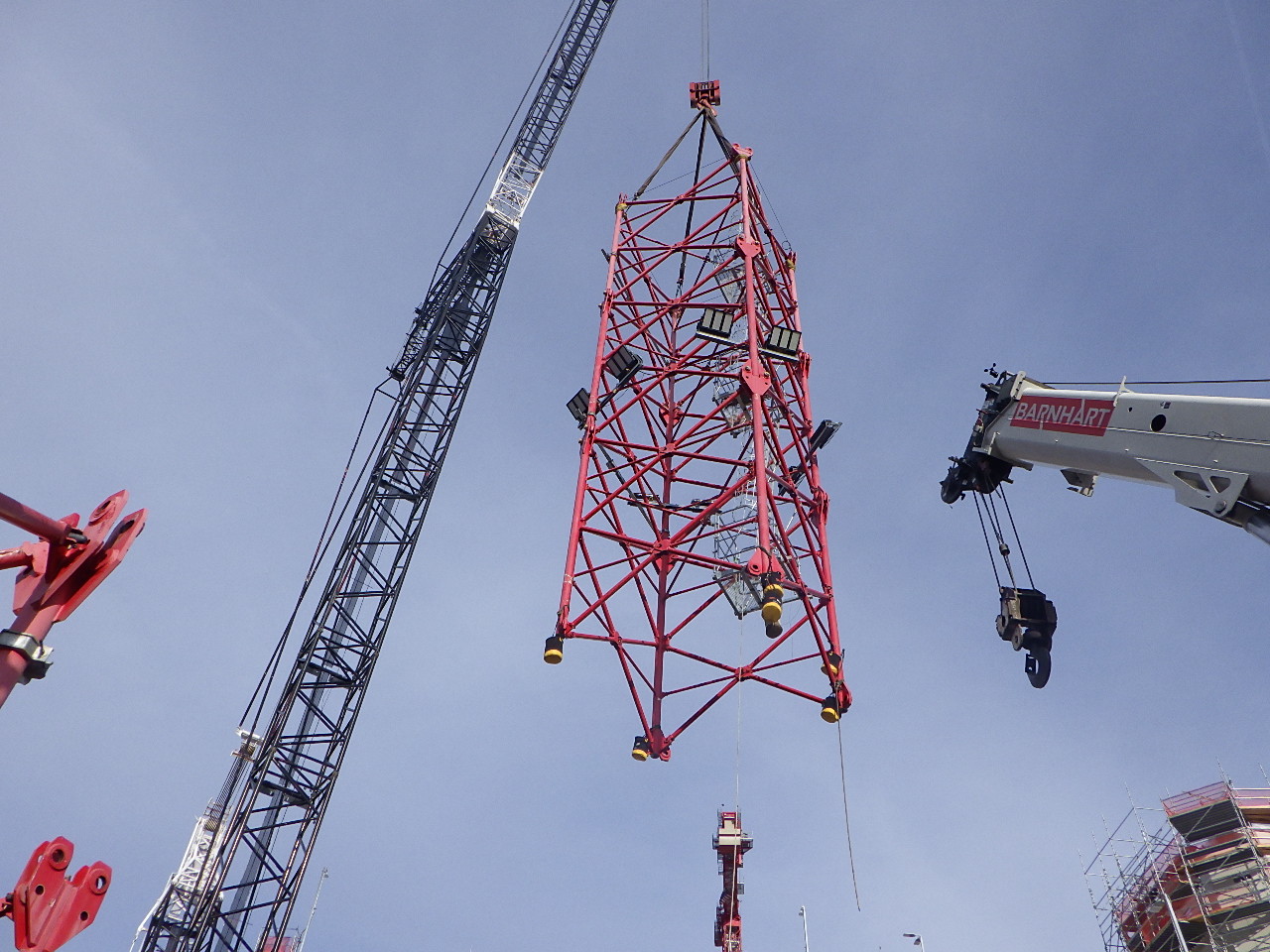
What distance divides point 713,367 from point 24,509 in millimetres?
25518

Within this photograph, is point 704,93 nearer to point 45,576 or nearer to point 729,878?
point 45,576

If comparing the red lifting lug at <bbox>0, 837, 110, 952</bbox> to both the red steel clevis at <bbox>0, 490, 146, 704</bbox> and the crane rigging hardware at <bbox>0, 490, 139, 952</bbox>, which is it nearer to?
the crane rigging hardware at <bbox>0, 490, 139, 952</bbox>

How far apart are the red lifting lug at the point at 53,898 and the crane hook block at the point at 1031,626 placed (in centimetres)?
1421

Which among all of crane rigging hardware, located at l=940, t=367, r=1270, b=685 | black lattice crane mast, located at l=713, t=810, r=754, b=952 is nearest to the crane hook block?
crane rigging hardware, located at l=940, t=367, r=1270, b=685

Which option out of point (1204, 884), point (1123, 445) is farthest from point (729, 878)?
point (1123, 445)

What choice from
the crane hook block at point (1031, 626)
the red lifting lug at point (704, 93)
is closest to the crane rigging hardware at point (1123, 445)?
the crane hook block at point (1031, 626)

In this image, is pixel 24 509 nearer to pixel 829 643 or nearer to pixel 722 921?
pixel 829 643

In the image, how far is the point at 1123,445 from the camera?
15234 mm

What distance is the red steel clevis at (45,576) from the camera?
7.12 metres

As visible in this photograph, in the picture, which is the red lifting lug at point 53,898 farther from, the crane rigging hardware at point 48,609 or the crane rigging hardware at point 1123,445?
the crane rigging hardware at point 1123,445

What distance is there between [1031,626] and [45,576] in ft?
50.4

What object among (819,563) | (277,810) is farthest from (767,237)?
(277,810)

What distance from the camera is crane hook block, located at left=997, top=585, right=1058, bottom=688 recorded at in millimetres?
17953

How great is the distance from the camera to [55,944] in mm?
8820
